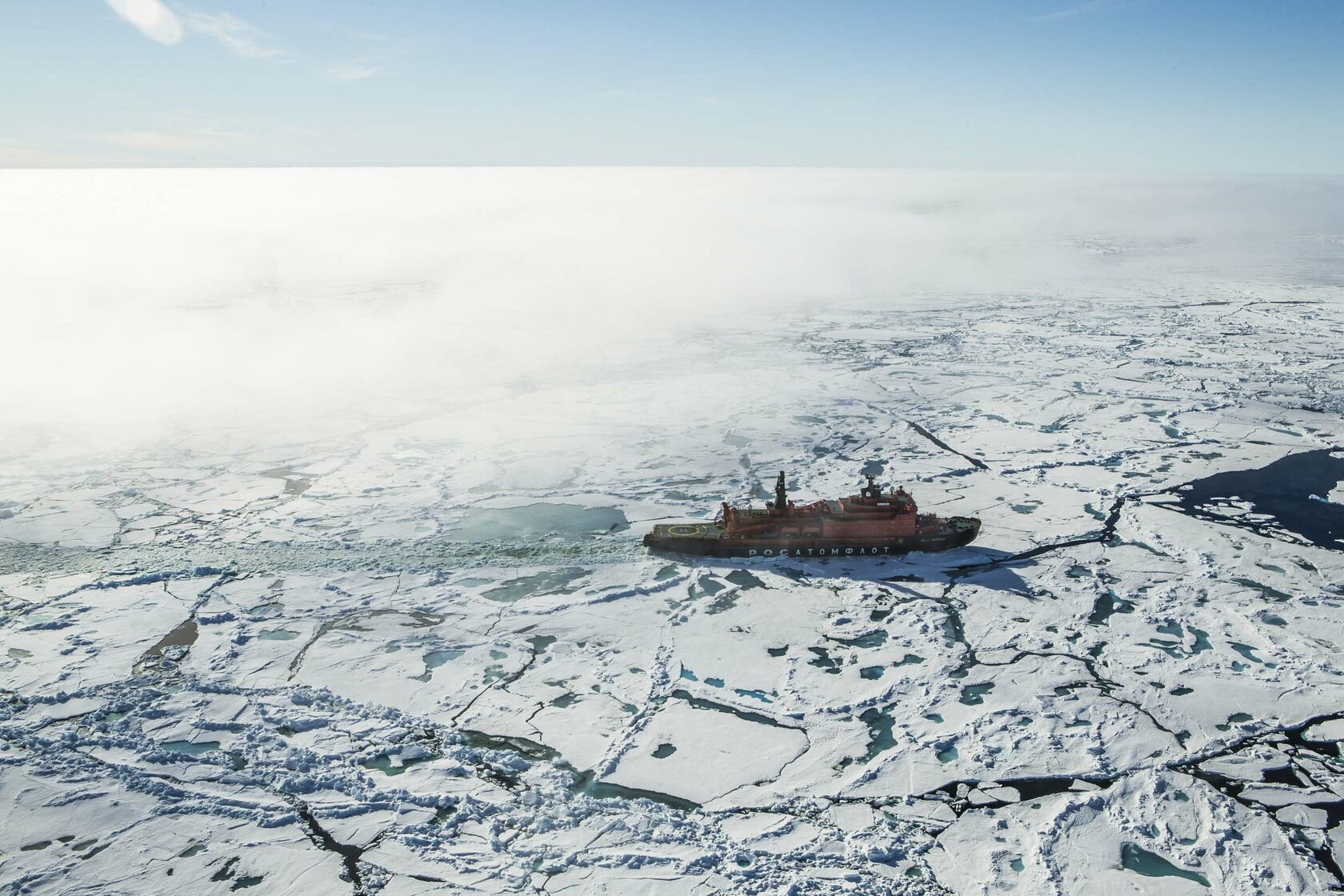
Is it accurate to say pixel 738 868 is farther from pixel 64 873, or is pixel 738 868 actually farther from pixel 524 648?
pixel 64 873

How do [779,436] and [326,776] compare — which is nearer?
[326,776]

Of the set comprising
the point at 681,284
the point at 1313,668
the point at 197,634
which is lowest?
the point at 1313,668

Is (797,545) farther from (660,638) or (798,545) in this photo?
(660,638)

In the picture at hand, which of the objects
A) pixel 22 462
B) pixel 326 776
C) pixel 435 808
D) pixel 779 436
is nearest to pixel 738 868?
pixel 435 808

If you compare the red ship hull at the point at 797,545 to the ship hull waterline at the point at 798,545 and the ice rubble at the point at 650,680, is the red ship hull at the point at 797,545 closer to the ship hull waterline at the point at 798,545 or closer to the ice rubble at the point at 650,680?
the ship hull waterline at the point at 798,545

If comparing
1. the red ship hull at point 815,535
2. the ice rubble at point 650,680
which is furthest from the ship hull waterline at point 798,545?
the ice rubble at point 650,680

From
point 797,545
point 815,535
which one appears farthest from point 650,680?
point 815,535
